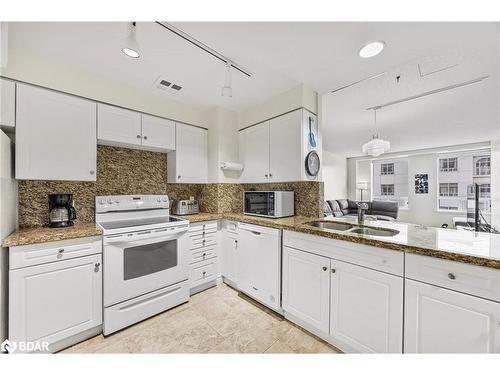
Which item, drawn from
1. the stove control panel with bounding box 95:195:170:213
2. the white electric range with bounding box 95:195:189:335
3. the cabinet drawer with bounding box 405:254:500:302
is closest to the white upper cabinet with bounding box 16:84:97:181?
the stove control panel with bounding box 95:195:170:213

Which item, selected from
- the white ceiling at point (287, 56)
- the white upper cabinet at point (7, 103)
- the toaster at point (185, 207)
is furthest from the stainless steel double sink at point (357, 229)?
the white upper cabinet at point (7, 103)

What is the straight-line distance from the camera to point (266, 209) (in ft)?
7.51

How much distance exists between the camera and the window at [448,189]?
5.75 metres

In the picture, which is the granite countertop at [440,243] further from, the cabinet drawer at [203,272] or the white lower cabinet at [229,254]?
the cabinet drawer at [203,272]

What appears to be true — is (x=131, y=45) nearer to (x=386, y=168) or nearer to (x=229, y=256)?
(x=229, y=256)

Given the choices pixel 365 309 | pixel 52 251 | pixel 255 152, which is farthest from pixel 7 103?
pixel 365 309

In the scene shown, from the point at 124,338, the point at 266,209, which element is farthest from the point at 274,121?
the point at 124,338

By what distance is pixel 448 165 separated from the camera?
582 centimetres

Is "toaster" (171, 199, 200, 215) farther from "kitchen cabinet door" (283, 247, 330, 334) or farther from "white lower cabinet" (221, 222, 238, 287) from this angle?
"kitchen cabinet door" (283, 247, 330, 334)

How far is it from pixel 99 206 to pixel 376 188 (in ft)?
26.5

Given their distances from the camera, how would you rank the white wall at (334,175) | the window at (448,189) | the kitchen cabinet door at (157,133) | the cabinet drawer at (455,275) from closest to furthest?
1. the cabinet drawer at (455,275)
2. the kitchen cabinet door at (157,133)
3. the window at (448,189)
4. the white wall at (334,175)

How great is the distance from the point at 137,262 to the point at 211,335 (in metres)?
0.90

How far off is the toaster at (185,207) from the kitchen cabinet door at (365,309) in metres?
1.89

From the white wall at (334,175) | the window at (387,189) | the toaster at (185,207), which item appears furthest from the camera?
the window at (387,189)
